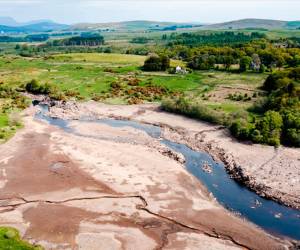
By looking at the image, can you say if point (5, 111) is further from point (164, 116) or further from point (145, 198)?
point (145, 198)

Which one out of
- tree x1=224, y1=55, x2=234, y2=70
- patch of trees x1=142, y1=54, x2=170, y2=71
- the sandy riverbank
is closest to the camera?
the sandy riverbank

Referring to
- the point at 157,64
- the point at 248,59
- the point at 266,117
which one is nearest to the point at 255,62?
the point at 248,59

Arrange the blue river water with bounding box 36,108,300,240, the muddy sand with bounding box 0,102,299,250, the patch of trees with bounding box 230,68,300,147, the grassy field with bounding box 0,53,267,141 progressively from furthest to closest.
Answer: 1. the grassy field with bounding box 0,53,267,141
2. the patch of trees with bounding box 230,68,300,147
3. the blue river water with bounding box 36,108,300,240
4. the muddy sand with bounding box 0,102,299,250

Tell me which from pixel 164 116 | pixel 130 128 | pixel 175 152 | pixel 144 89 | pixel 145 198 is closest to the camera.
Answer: pixel 145 198

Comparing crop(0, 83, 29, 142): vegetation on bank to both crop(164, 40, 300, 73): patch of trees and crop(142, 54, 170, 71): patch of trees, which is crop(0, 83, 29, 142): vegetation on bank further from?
crop(164, 40, 300, 73): patch of trees

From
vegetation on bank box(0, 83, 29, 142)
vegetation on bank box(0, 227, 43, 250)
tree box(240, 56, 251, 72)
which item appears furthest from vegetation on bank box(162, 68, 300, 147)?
vegetation on bank box(0, 227, 43, 250)

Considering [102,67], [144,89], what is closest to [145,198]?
[144,89]
